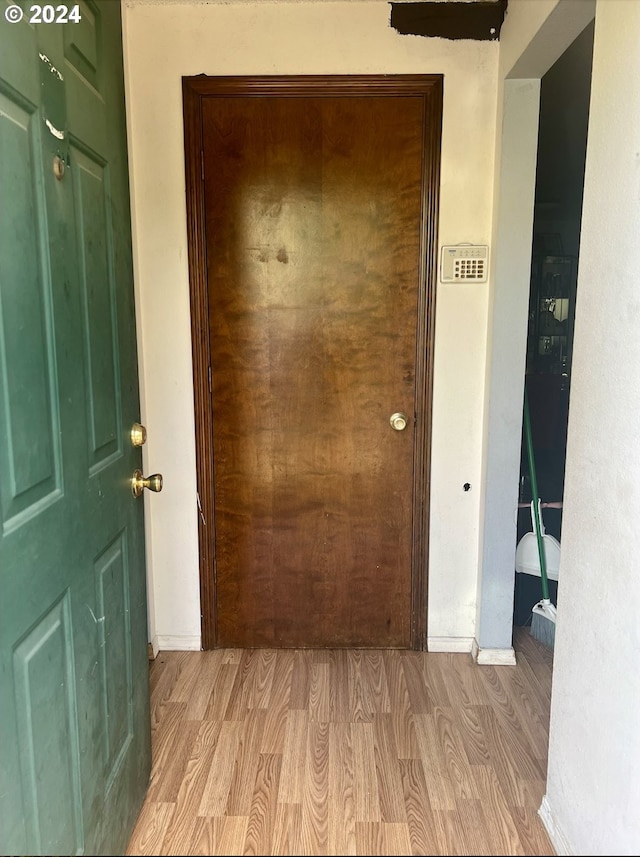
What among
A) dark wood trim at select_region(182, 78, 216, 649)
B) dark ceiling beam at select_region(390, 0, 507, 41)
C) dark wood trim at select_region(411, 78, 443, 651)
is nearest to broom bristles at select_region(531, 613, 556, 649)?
dark wood trim at select_region(411, 78, 443, 651)

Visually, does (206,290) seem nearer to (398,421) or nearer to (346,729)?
(398,421)

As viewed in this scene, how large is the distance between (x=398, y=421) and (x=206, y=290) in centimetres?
84

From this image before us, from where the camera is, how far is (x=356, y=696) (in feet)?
6.04

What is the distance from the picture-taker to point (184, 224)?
188cm

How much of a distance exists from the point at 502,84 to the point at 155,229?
1255 mm

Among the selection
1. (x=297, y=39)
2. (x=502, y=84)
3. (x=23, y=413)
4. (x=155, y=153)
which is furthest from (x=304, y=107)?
(x=23, y=413)

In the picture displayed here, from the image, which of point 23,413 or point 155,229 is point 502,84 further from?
point 23,413

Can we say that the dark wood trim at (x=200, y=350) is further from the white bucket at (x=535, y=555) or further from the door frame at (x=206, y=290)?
the white bucket at (x=535, y=555)

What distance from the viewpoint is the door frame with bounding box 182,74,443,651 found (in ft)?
5.91

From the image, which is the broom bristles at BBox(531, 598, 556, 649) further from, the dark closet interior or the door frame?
the door frame

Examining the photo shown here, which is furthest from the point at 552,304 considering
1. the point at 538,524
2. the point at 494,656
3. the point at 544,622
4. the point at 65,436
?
the point at 65,436

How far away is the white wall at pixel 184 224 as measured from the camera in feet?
5.83

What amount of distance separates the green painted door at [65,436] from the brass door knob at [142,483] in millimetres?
25

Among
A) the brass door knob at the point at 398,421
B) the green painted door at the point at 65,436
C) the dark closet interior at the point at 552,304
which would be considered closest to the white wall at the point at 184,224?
the brass door knob at the point at 398,421
